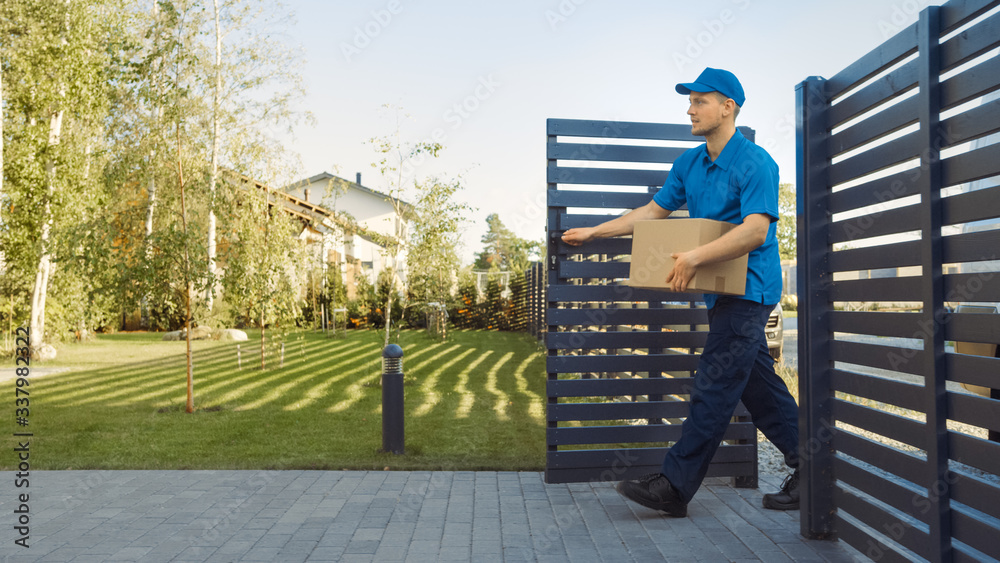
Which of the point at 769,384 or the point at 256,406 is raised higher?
the point at 769,384

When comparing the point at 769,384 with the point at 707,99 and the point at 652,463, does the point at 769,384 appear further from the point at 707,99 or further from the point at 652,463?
the point at 707,99

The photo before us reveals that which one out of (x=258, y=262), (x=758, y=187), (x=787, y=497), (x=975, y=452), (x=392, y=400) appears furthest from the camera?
(x=258, y=262)

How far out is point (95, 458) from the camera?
5.37 m

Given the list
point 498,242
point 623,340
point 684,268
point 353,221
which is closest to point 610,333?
point 623,340

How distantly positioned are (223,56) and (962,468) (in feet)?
68.7

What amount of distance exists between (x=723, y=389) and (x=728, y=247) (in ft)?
2.38

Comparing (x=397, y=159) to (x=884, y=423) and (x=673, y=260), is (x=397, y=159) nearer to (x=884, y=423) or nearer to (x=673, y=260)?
(x=673, y=260)

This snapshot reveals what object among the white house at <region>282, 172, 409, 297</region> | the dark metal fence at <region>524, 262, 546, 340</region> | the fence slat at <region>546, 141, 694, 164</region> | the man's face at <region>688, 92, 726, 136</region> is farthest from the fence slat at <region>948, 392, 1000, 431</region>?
the dark metal fence at <region>524, 262, 546, 340</region>

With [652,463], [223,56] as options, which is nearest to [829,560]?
[652,463]

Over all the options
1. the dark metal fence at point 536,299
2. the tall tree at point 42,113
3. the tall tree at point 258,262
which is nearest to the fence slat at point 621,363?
the tall tree at point 258,262

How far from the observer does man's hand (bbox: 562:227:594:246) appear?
13.3 ft

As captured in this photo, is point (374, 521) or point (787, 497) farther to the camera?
point (787, 497)

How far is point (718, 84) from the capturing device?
3.49 m

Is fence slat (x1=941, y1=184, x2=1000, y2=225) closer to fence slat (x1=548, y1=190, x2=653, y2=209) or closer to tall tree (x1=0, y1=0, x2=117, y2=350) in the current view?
fence slat (x1=548, y1=190, x2=653, y2=209)
